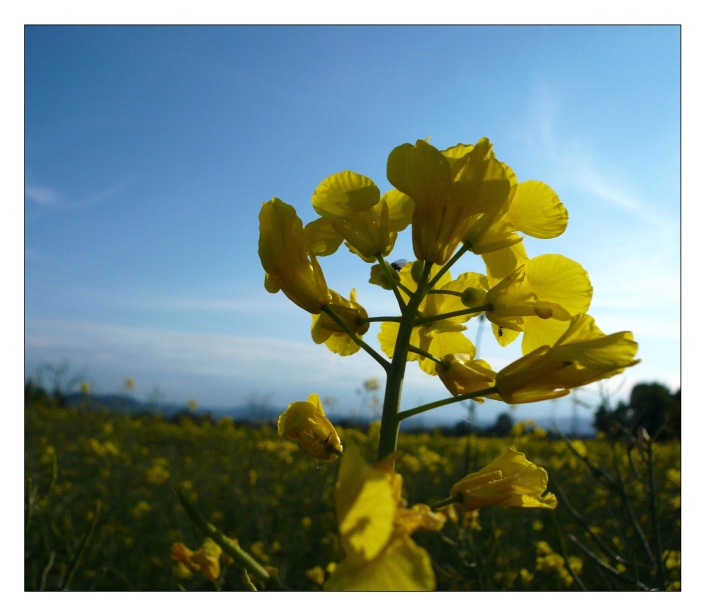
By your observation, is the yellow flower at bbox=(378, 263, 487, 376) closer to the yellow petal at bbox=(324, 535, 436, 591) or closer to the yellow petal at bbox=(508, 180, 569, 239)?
the yellow petal at bbox=(508, 180, 569, 239)

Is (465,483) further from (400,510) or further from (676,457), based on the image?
(676,457)

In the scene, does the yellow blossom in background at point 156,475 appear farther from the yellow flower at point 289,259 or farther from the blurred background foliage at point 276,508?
the yellow flower at point 289,259

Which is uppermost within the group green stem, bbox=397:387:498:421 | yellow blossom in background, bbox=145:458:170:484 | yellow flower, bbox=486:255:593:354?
yellow flower, bbox=486:255:593:354

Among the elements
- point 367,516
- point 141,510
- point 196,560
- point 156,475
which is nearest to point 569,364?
point 367,516

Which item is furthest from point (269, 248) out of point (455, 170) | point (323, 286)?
point (455, 170)

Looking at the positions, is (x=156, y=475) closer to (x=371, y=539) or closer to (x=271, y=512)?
(x=271, y=512)

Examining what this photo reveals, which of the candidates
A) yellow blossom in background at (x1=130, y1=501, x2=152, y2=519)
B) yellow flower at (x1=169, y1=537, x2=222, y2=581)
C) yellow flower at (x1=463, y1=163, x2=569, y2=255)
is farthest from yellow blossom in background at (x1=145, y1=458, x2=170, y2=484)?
yellow flower at (x1=463, y1=163, x2=569, y2=255)
